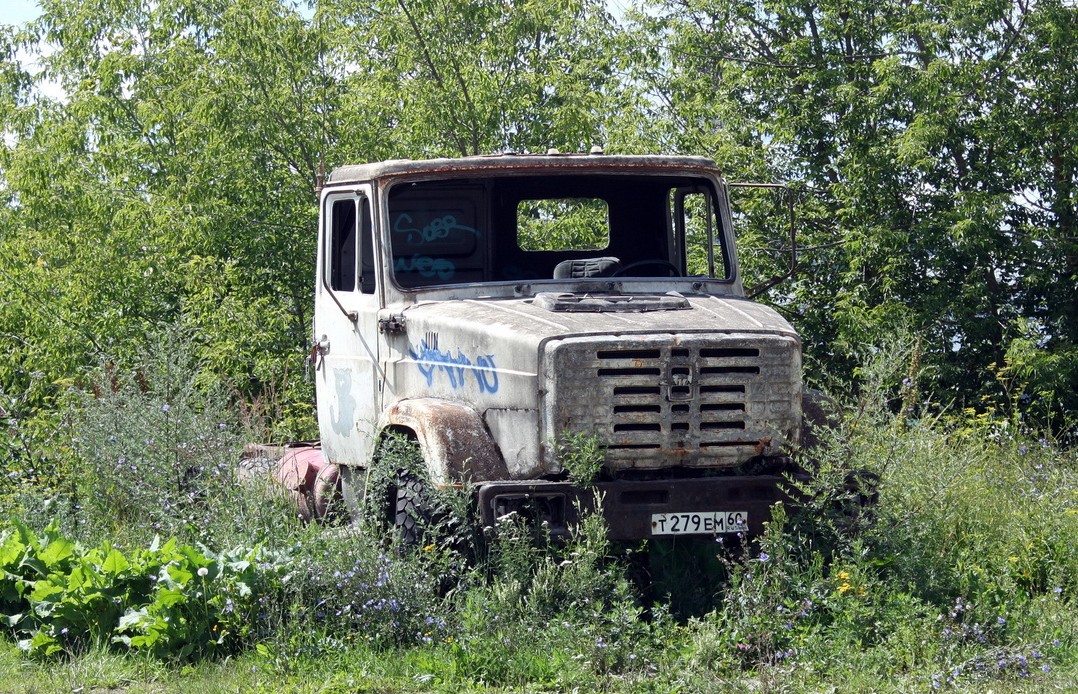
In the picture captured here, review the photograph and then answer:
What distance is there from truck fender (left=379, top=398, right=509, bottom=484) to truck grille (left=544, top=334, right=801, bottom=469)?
14.0 inches

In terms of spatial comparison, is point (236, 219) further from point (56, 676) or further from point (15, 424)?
point (56, 676)

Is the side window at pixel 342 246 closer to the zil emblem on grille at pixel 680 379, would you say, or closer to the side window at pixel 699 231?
the side window at pixel 699 231

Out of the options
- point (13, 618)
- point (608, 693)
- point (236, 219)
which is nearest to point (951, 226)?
point (236, 219)

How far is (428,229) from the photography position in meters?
7.54

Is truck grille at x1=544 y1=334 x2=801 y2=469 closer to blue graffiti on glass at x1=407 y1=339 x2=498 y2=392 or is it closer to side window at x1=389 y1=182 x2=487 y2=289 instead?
blue graffiti on glass at x1=407 y1=339 x2=498 y2=392

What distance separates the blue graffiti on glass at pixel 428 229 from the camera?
7.46m

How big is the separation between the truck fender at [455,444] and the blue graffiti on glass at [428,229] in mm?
1298

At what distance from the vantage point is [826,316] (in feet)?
47.2

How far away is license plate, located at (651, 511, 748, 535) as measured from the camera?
6.06m

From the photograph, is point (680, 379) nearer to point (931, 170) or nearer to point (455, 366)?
point (455, 366)

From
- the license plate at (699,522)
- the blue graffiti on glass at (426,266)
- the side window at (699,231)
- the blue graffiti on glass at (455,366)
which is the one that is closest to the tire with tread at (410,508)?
the blue graffiti on glass at (455,366)

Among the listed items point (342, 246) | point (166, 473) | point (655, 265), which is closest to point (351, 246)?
point (342, 246)

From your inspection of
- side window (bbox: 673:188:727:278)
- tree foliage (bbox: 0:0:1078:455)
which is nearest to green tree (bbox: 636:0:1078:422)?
tree foliage (bbox: 0:0:1078:455)

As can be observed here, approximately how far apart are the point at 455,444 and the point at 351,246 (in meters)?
2.03
